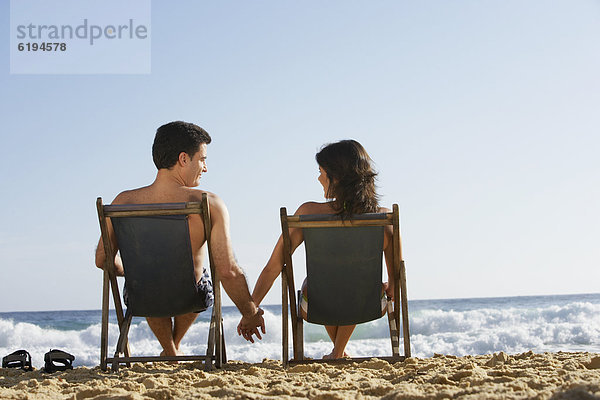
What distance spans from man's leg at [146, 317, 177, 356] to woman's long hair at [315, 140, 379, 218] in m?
1.32

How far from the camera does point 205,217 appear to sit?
3432mm

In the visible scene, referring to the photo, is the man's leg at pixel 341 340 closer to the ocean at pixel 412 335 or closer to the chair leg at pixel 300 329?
the chair leg at pixel 300 329

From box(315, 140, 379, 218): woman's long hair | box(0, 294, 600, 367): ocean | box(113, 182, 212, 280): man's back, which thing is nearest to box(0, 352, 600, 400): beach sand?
box(113, 182, 212, 280): man's back

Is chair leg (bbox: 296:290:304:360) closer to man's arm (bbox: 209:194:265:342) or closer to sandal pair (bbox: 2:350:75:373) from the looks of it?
man's arm (bbox: 209:194:265:342)

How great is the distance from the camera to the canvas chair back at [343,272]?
3.55 metres

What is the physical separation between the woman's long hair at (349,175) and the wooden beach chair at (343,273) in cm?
13

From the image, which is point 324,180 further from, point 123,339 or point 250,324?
point 123,339

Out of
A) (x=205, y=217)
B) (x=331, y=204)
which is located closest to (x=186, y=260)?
(x=205, y=217)

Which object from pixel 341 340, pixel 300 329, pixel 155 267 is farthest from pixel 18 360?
pixel 341 340

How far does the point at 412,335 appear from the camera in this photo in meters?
16.5

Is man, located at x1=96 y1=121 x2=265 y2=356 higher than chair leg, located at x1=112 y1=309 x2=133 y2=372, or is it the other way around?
man, located at x1=96 y1=121 x2=265 y2=356

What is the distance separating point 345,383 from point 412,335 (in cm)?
1449

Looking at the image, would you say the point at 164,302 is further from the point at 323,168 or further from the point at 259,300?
the point at 323,168

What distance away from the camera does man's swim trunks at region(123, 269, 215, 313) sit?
3.71 m
